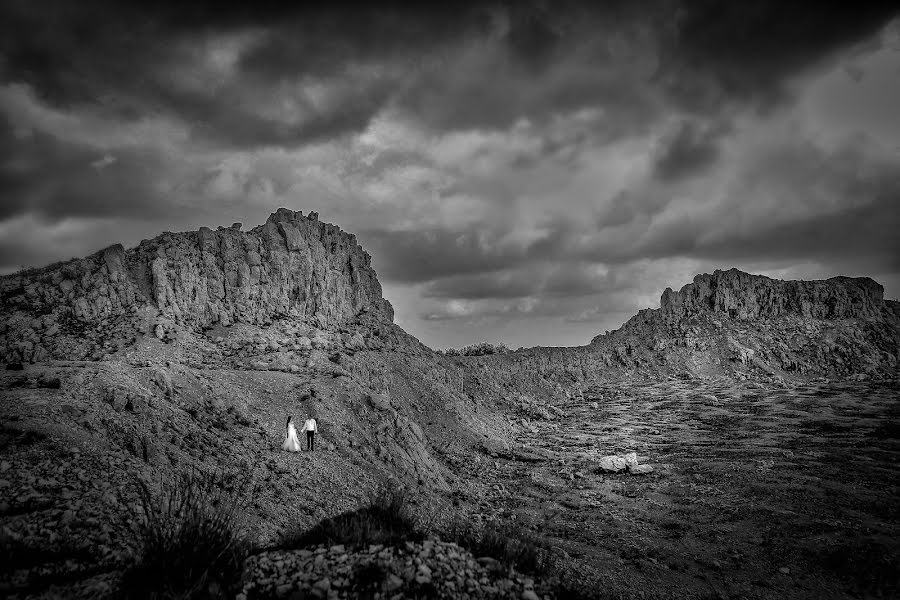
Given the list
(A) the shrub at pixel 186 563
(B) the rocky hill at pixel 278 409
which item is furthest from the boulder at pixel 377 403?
(A) the shrub at pixel 186 563

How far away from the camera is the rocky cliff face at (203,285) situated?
3120 cm

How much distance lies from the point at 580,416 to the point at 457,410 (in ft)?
82.7

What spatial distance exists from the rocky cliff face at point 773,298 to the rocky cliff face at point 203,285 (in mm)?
88795

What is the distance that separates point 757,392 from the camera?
65.4 metres

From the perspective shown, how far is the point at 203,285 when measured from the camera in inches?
1581

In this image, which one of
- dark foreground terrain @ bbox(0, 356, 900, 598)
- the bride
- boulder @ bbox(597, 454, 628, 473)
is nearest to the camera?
dark foreground terrain @ bbox(0, 356, 900, 598)

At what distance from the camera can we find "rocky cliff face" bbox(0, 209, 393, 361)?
1228 inches

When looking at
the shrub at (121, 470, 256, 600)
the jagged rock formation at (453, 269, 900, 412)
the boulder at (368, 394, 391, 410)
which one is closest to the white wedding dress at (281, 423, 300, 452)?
the boulder at (368, 394, 391, 410)

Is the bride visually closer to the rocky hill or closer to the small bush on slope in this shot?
the rocky hill

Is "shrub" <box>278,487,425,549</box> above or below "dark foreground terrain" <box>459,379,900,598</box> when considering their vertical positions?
above

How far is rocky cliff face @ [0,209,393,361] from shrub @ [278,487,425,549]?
103 ft

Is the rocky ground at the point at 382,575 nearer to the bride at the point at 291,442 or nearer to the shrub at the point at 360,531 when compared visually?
the shrub at the point at 360,531

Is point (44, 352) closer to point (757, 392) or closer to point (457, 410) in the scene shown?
point (457, 410)

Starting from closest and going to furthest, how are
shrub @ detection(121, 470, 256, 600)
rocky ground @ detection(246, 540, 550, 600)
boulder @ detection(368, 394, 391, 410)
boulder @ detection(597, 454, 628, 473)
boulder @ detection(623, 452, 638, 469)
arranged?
shrub @ detection(121, 470, 256, 600), rocky ground @ detection(246, 540, 550, 600), boulder @ detection(368, 394, 391, 410), boulder @ detection(597, 454, 628, 473), boulder @ detection(623, 452, 638, 469)
